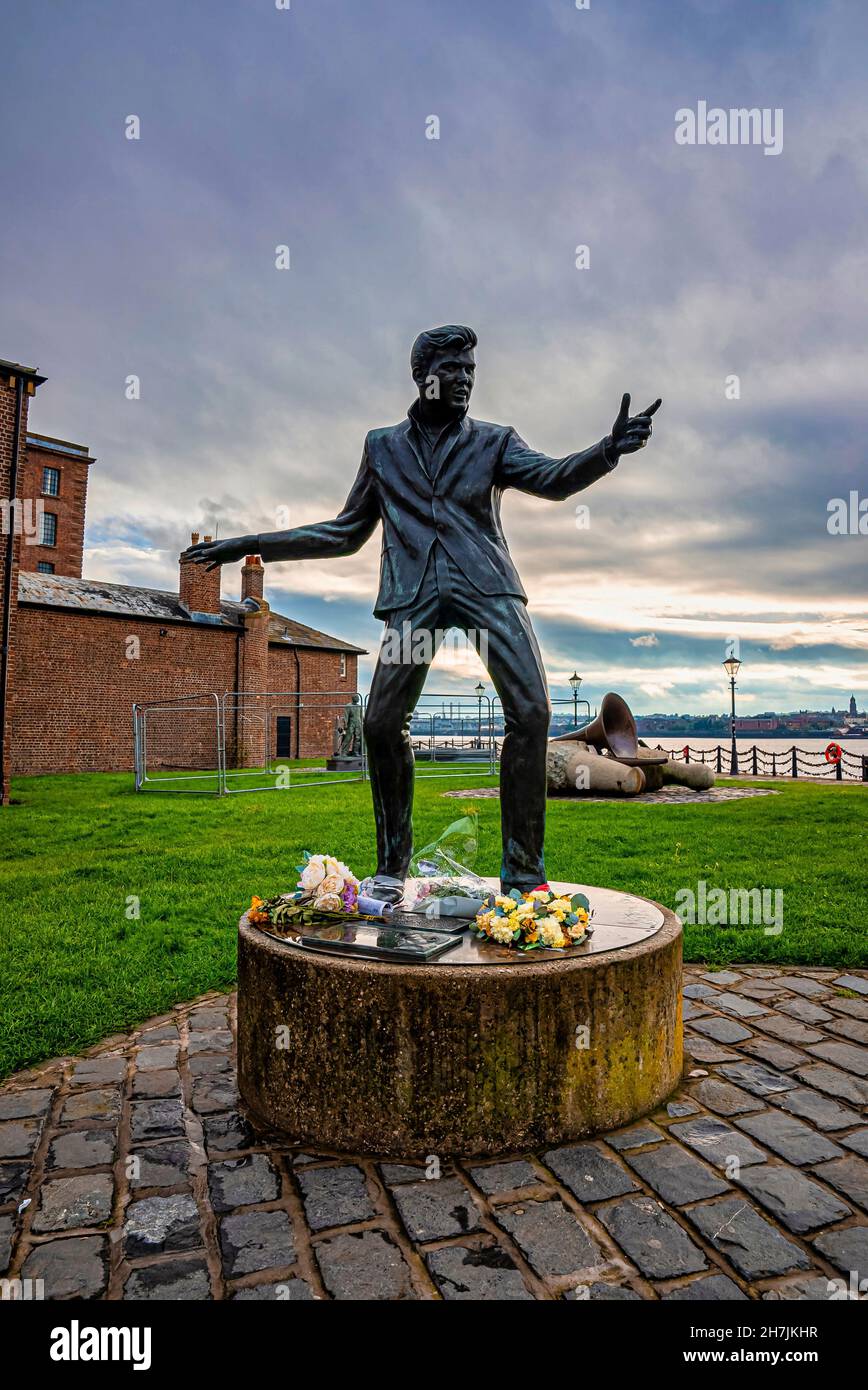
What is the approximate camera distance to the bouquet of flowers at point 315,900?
3393mm

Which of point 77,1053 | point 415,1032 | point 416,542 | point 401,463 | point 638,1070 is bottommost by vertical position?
point 77,1053

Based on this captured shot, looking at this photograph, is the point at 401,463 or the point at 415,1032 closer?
the point at 415,1032

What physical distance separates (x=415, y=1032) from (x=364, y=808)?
10534 mm

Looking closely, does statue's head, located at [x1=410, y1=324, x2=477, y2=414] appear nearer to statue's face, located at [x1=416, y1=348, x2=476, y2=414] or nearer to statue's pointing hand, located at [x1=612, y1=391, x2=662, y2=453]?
statue's face, located at [x1=416, y1=348, x2=476, y2=414]

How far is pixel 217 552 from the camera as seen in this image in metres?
3.84

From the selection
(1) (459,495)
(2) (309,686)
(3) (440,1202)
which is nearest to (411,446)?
(1) (459,495)

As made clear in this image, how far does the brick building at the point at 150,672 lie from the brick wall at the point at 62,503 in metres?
4.11

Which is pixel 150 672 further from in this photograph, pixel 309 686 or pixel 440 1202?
pixel 440 1202

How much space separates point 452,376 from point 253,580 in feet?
98.4

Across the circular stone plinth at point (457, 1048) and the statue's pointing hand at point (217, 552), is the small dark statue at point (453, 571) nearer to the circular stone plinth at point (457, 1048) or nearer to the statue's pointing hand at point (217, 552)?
the statue's pointing hand at point (217, 552)

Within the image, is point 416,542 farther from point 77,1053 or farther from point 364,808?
point 364,808

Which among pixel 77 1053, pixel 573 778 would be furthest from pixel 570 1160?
pixel 573 778

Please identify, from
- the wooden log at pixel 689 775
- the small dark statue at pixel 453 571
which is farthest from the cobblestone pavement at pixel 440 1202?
the wooden log at pixel 689 775

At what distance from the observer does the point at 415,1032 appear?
2.73m
